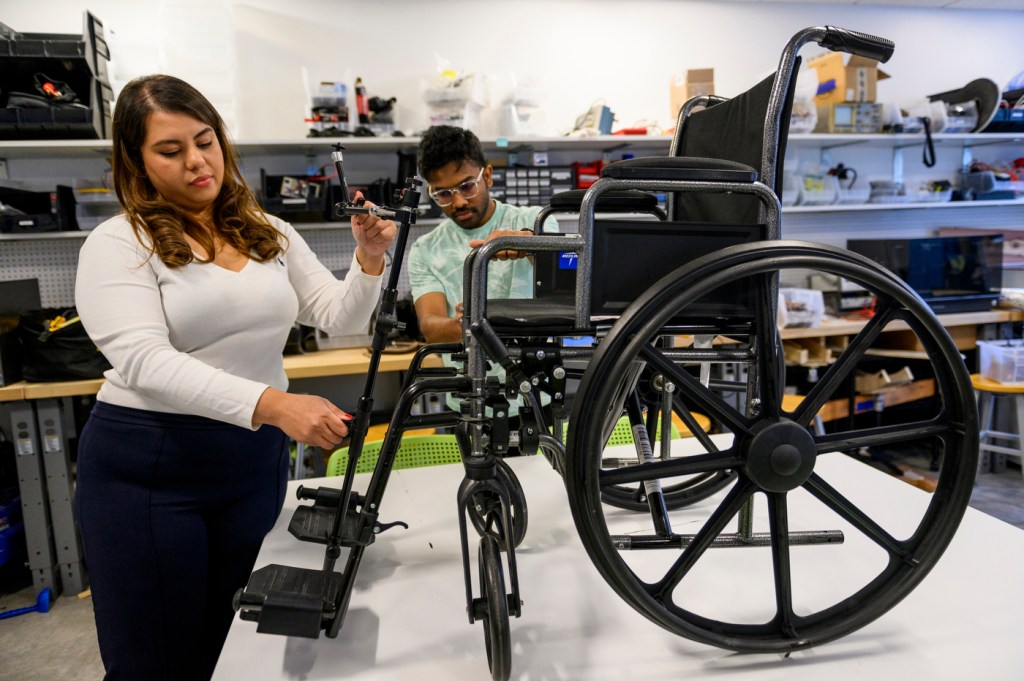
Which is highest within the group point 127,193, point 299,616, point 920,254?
point 127,193

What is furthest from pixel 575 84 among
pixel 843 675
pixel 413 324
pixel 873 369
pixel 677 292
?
pixel 843 675

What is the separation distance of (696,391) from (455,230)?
1396 mm

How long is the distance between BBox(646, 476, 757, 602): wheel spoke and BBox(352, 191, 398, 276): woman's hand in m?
0.76

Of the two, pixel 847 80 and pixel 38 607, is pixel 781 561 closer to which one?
pixel 38 607

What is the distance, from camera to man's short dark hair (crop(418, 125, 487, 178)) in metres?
1.80

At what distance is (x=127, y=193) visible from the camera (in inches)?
47.3

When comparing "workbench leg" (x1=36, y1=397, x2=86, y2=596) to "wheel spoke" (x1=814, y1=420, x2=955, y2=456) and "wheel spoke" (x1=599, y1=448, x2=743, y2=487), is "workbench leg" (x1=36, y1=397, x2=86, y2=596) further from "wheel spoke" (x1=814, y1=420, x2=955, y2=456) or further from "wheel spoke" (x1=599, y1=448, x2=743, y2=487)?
"wheel spoke" (x1=814, y1=420, x2=955, y2=456)

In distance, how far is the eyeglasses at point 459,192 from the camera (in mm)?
1839

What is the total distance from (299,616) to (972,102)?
15.4 feet

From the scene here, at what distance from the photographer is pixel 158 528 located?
1.16 metres

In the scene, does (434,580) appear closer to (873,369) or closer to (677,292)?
(677,292)

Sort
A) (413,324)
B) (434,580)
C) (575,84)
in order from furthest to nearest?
(575,84)
(413,324)
(434,580)

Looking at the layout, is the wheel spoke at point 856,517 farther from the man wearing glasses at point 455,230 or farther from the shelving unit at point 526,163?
the shelving unit at point 526,163

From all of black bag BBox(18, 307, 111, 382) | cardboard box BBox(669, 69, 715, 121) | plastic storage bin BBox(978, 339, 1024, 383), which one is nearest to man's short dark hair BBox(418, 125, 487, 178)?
black bag BBox(18, 307, 111, 382)
